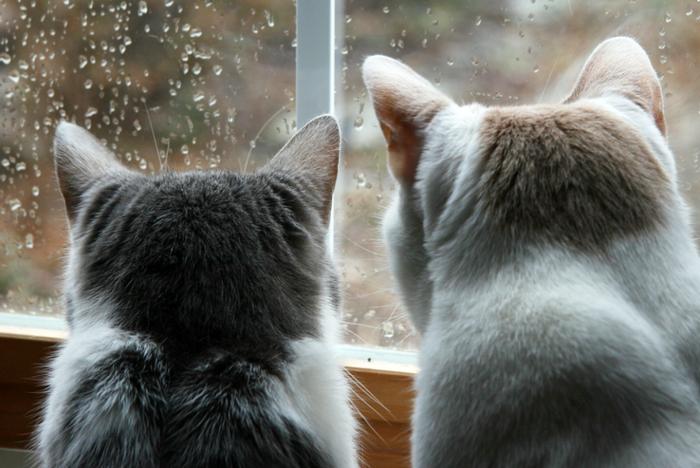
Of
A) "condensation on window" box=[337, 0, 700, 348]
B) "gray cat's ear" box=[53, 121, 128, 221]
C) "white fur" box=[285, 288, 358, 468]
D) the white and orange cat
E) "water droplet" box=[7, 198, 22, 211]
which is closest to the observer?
the white and orange cat

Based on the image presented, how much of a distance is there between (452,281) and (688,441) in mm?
255

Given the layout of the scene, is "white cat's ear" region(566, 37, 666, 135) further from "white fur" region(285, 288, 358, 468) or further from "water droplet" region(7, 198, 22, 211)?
"water droplet" region(7, 198, 22, 211)

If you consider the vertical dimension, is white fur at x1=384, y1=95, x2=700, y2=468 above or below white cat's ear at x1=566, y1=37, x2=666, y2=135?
below

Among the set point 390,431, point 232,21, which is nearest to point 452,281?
point 390,431

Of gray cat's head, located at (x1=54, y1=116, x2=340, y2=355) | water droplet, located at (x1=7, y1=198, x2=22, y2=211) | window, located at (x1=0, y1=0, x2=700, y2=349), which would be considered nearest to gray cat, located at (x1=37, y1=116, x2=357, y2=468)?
gray cat's head, located at (x1=54, y1=116, x2=340, y2=355)

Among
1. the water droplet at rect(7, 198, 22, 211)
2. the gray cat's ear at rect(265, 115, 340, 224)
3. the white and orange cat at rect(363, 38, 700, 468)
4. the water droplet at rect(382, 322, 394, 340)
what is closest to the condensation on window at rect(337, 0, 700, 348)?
the water droplet at rect(382, 322, 394, 340)

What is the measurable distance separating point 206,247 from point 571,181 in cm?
37

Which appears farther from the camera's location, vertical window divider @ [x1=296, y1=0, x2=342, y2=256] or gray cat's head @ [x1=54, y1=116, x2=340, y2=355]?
vertical window divider @ [x1=296, y1=0, x2=342, y2=256]

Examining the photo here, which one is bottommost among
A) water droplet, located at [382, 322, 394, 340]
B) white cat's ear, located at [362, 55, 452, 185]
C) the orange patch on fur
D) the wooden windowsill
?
the wooden windowsill

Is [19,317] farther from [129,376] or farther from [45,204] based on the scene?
[129,376]

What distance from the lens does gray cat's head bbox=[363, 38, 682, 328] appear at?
2.55ft

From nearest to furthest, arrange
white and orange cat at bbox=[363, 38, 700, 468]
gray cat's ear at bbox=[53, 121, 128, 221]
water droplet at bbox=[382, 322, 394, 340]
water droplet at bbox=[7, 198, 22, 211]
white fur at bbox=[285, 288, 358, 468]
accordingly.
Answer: white and orange cat at bbox=[363, 38, 700, 468] < white fur at bbox=[285, 288, 358, 468] < gray cat's ear at bbox=[53, 121, 128, 221] < water droplet at bbox=[382, 322, 394, 340] < water droplet at bbox=[7, 198, 22, 211]

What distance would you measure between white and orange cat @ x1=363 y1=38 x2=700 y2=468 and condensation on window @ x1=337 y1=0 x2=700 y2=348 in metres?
0.23

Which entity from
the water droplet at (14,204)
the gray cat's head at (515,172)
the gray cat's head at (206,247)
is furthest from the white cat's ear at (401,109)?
the water droplet at (14,204)
